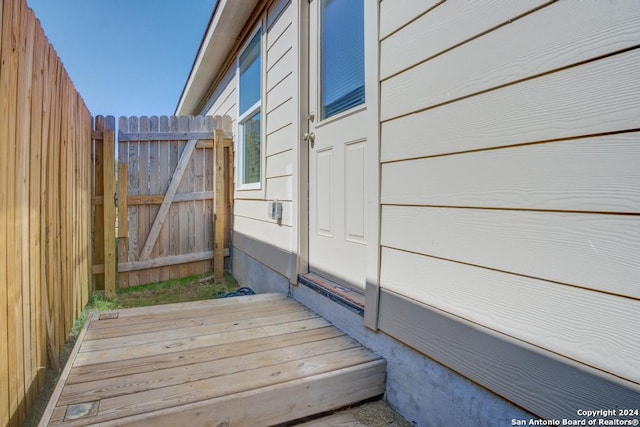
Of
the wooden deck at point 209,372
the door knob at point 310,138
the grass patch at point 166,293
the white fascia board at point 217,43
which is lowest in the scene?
the grass patch at point 166,293

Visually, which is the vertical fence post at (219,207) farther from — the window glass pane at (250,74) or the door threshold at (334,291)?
the door threshold at (334,291)

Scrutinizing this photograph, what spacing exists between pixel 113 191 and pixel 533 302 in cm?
386

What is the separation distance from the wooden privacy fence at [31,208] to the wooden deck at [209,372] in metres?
0.19

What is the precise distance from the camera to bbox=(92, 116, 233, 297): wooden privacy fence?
362 centimetres

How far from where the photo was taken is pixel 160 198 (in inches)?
158

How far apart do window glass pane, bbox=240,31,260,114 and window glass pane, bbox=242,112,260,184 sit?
0.20m

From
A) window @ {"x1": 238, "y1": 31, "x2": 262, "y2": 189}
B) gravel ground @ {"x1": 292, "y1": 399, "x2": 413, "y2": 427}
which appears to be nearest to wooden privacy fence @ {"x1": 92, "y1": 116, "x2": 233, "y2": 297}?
window @ {"x1": 238, "y1": 31, "x2": 262, "y2": 189}

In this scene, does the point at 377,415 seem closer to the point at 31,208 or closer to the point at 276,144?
the point at 31,208

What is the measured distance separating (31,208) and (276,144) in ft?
5.73

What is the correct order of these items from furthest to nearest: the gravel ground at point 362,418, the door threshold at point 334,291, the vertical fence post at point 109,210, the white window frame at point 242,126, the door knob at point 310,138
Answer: the vertical fence post at point 109,210 → the white window frame at point 242,126 → the door knob at point 310,138 → the door threshold at point 334,291 → the gravel ground at point 362,418

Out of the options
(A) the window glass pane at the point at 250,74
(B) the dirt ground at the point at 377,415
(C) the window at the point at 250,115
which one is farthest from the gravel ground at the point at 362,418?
(A) the window glass pane at the point at 250,74

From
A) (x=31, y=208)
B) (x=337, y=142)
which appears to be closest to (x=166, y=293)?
(x=31, y=208)

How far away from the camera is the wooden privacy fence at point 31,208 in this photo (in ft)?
4.19

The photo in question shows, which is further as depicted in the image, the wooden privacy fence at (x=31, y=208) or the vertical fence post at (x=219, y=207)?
the vertical fence post at (x=219, y=207)
